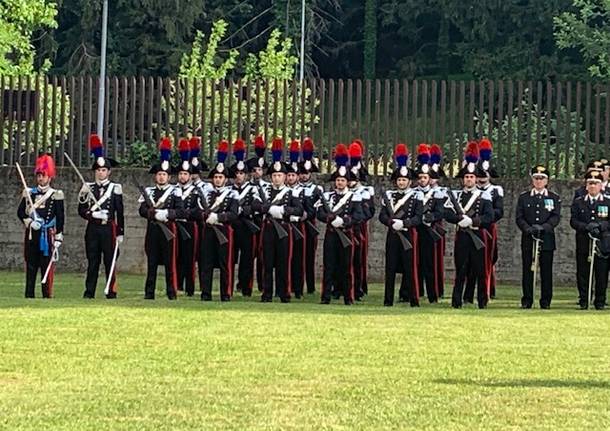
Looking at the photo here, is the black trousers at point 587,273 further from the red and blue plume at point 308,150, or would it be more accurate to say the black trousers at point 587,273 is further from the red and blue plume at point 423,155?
the red and blue plume at point 308,150

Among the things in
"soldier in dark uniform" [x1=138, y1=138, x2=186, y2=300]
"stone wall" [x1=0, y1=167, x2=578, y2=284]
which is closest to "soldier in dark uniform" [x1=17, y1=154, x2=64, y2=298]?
"soldier in dark uniform" [x1=138, y1=138, x2=186, y2=300]

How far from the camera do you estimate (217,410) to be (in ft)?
38.1

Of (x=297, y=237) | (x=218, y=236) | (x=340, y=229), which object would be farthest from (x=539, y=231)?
(x=218, y=236)

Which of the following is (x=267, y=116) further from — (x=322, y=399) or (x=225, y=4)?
(x=225, y=4)

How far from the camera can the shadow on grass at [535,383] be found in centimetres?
1302

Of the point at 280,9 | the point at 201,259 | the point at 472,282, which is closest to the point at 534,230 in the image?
the point at 472,282

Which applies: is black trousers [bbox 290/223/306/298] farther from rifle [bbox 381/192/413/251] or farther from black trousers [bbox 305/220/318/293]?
rifle [bbox 381/192/413/251]

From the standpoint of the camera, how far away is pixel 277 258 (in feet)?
72.3

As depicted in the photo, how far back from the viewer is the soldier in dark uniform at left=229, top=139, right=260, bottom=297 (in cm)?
2245

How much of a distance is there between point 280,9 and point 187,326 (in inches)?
1995

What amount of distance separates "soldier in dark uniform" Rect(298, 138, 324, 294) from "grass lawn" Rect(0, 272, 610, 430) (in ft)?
7.87

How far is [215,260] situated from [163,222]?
85 centimetres

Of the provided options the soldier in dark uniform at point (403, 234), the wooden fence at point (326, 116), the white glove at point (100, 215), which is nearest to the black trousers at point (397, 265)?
the soldier in dark uniform at point (403, 234)

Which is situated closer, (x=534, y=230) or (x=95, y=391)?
(x=95, y=391)
